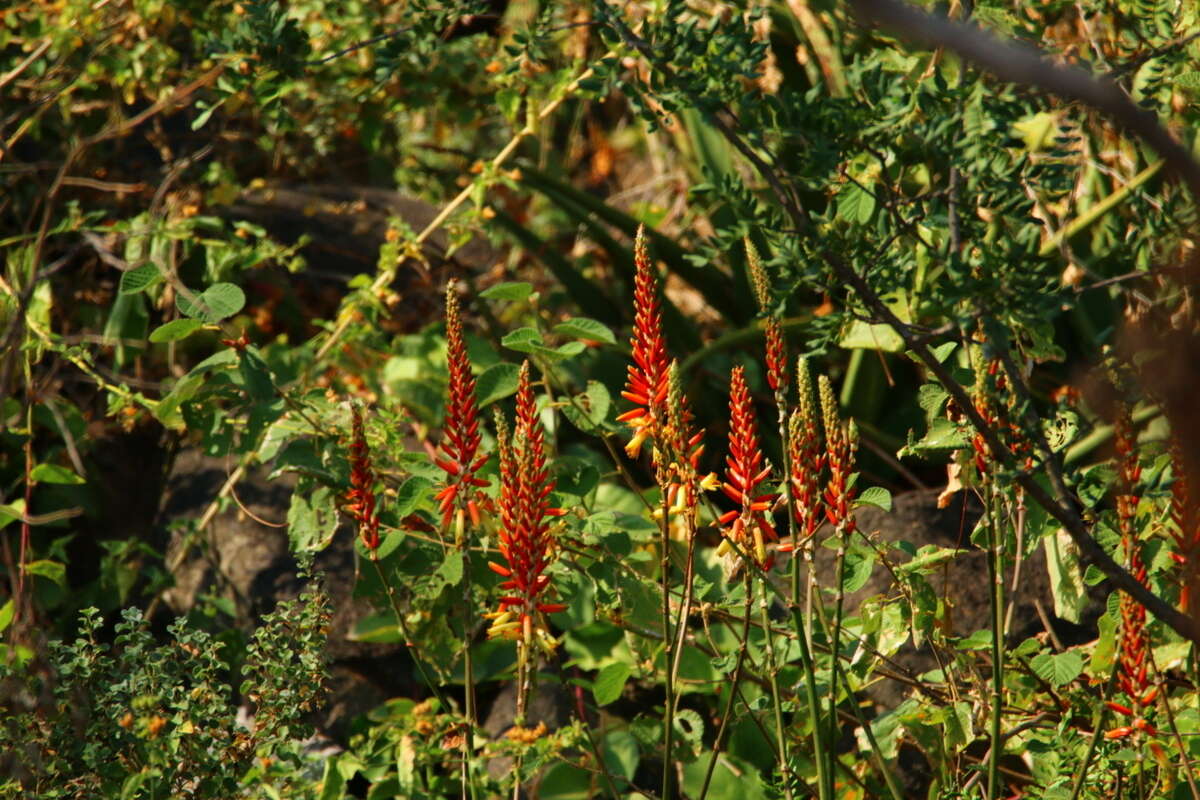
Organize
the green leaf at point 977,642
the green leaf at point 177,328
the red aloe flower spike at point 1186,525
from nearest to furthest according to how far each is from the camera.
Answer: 1. the red aloe flower spike at point 1186,525
2. the green leaf at point 977,642
3. the green leaf at point 177,328

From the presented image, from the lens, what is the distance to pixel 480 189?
292 centimetres

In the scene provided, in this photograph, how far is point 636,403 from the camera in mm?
2076

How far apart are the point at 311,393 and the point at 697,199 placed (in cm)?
166

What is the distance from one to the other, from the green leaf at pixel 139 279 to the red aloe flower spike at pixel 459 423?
71 cm

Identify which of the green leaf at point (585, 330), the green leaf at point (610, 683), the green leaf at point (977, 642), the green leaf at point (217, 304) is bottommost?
the green leaf at point (610, 683)

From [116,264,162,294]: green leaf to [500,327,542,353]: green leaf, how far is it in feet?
1.97

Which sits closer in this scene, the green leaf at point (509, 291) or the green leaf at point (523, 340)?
the green leaf at point (523, 340)

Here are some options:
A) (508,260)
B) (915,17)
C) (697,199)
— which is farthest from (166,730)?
(508,260)

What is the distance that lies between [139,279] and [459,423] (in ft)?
2.53

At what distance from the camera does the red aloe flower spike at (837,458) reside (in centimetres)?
145

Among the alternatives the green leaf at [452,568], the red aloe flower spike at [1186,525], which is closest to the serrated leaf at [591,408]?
the green leaf at [452,568]

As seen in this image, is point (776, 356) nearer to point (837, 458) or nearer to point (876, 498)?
point (837, 458)

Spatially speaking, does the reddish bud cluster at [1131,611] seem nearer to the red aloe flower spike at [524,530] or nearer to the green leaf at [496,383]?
the red aloe flower spike at [524,530]

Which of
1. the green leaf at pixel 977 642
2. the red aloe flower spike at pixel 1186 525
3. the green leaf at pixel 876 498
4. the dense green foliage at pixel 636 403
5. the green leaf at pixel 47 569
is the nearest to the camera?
the red aloe flower spike at pixel 1186 525
